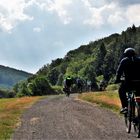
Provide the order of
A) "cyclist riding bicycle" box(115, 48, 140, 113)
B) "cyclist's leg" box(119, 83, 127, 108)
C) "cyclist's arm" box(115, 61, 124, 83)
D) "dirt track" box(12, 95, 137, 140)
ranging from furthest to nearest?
"cyclist's leg" box(119, 83, 127, 108)
"cyclist's arm" box(115, 61, 124, 83)
"cyclist riding bicycle" box(115, 48, 140, 113)
"dirt track" box(12, 95, 137, 140)

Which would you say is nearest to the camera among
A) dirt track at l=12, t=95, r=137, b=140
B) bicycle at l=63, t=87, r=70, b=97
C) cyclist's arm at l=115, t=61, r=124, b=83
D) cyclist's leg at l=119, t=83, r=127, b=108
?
dirt track at l=12, t=95, r=137, b=140

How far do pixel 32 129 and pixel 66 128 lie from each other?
1.26 m

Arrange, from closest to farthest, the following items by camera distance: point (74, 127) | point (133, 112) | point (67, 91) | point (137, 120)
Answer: point (137, 120) → point (133, 112) → point (74, 127) → point (67, 91)

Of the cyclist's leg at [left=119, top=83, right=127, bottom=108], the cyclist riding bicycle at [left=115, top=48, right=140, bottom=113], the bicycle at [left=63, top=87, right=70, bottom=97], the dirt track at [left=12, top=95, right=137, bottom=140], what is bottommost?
the dirt track at [left=12, top=95, right=137, bottom=140]

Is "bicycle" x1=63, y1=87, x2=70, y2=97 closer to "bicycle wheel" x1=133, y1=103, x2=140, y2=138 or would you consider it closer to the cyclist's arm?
the cyclist's arm

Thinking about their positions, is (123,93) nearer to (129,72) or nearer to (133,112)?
(129,72)

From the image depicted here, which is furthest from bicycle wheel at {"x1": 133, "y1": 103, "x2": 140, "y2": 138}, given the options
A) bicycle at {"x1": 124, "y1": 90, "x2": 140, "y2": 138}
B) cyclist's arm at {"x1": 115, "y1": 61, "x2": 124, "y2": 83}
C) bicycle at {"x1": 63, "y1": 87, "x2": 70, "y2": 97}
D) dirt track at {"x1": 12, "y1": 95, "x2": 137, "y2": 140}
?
bicycle at {"x1": 63, "y1": 87, "x2": 70, "y2": 97}

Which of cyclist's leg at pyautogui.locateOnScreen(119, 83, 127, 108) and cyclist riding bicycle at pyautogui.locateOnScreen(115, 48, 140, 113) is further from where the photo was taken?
cyclist's leg at pyautogui.locateOnScreen(119, 83, 127, 108)

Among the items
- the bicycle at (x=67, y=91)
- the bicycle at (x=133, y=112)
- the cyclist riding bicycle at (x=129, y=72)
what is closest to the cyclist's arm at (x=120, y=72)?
the cyclist riding bicycle at (x=129, y=72)

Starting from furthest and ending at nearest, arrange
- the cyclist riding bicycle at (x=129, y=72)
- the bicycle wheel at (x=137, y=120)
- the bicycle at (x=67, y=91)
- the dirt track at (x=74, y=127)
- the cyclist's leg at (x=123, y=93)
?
Result: the bicycle at (x=67, y=91)
the cyclist's leg at (x=123, y=93)
the cyclist riding bicycle at (x=129, y=72)
the dirt track at (x=74, y=127)
the bicycle wheel at (x=137, y=120)

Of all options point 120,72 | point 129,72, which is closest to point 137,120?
point 129,72

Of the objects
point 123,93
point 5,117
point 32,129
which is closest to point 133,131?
point 123,93

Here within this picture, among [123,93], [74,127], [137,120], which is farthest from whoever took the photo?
[74,127]

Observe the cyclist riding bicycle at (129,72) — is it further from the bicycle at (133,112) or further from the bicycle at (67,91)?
the bicycle at (67,91)
